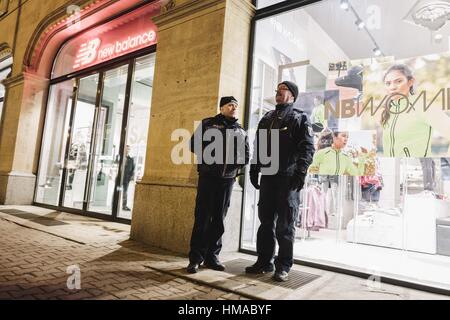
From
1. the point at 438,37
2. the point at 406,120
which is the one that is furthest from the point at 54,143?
the point at 438,37

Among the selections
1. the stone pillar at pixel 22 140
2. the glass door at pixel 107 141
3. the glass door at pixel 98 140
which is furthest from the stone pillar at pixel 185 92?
the stone pillar at pixel 22 140

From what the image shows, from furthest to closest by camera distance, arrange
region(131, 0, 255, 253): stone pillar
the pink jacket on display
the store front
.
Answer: the store front, the pink jacket on display, region(131, 0, 255, 253): stone pillar

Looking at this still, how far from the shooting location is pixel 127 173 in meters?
7.64

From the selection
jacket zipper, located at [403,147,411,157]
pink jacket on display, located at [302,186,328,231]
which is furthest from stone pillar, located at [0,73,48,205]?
jacket zipper, located at [403,147,411,157]

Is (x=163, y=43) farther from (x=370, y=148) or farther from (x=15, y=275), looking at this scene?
(x=15, y=275)

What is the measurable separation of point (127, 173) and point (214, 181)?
4.40m

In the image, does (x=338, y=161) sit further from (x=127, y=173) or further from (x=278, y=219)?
(x=127, y=173)

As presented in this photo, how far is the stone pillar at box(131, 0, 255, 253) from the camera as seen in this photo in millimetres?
4703

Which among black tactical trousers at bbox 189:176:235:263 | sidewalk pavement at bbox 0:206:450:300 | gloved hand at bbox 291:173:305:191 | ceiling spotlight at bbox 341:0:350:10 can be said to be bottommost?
sidewalk pavement at bbox 0:206:450:300

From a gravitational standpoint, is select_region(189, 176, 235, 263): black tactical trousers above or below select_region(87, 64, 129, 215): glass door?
below

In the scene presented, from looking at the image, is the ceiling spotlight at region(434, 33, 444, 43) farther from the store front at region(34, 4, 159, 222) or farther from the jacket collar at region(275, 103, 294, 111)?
the store front at region(34, 4, 159, 222)

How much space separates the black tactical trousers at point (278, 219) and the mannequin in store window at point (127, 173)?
4303 mm

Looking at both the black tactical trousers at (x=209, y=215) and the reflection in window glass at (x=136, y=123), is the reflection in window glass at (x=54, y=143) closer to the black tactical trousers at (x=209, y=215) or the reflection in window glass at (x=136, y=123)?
the reflection in window glass at (x=136, y=123)
